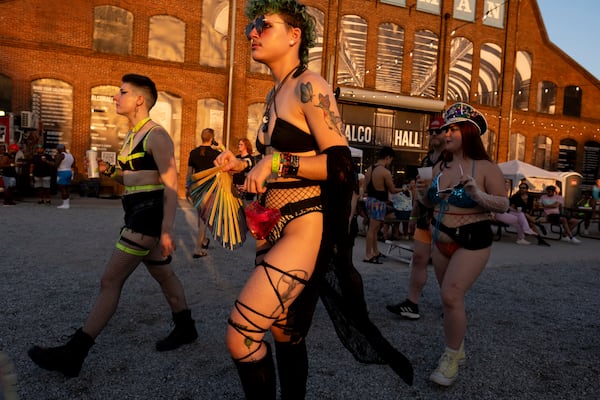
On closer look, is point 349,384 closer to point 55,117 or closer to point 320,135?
point 320,135

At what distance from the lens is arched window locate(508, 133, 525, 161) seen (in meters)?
24.7

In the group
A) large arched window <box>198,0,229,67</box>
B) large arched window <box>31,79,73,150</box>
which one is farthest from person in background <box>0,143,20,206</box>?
large arched window <box>198,0,229,67</box>

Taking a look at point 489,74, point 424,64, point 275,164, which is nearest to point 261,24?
point 275,164

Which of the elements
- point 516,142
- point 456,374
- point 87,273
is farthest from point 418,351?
point 516,142

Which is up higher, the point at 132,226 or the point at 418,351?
the point at 132,226

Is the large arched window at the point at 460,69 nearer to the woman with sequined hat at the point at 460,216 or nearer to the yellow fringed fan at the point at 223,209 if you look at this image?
the woman with sequined hat at the point at 460,216

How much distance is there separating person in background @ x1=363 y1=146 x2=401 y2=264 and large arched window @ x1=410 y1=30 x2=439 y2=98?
16.6 meters

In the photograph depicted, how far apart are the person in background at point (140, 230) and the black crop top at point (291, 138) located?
1349mm

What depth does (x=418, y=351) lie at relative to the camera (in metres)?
3.50

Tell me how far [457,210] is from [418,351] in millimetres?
1200

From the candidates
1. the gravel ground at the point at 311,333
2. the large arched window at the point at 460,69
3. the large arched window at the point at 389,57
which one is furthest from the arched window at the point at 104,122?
the large arched window at the point at 460,69

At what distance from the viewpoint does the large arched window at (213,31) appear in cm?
1947

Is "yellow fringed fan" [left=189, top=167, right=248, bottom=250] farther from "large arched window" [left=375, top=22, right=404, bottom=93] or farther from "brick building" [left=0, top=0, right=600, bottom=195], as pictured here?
"large arched window" [left=375, top=22, right=404, bottom=93]

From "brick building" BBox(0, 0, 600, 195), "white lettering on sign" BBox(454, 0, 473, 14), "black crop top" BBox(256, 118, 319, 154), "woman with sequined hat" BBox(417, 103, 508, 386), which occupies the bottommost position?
"woman with sequined hat" BBox(417, 103, 508, 386)
